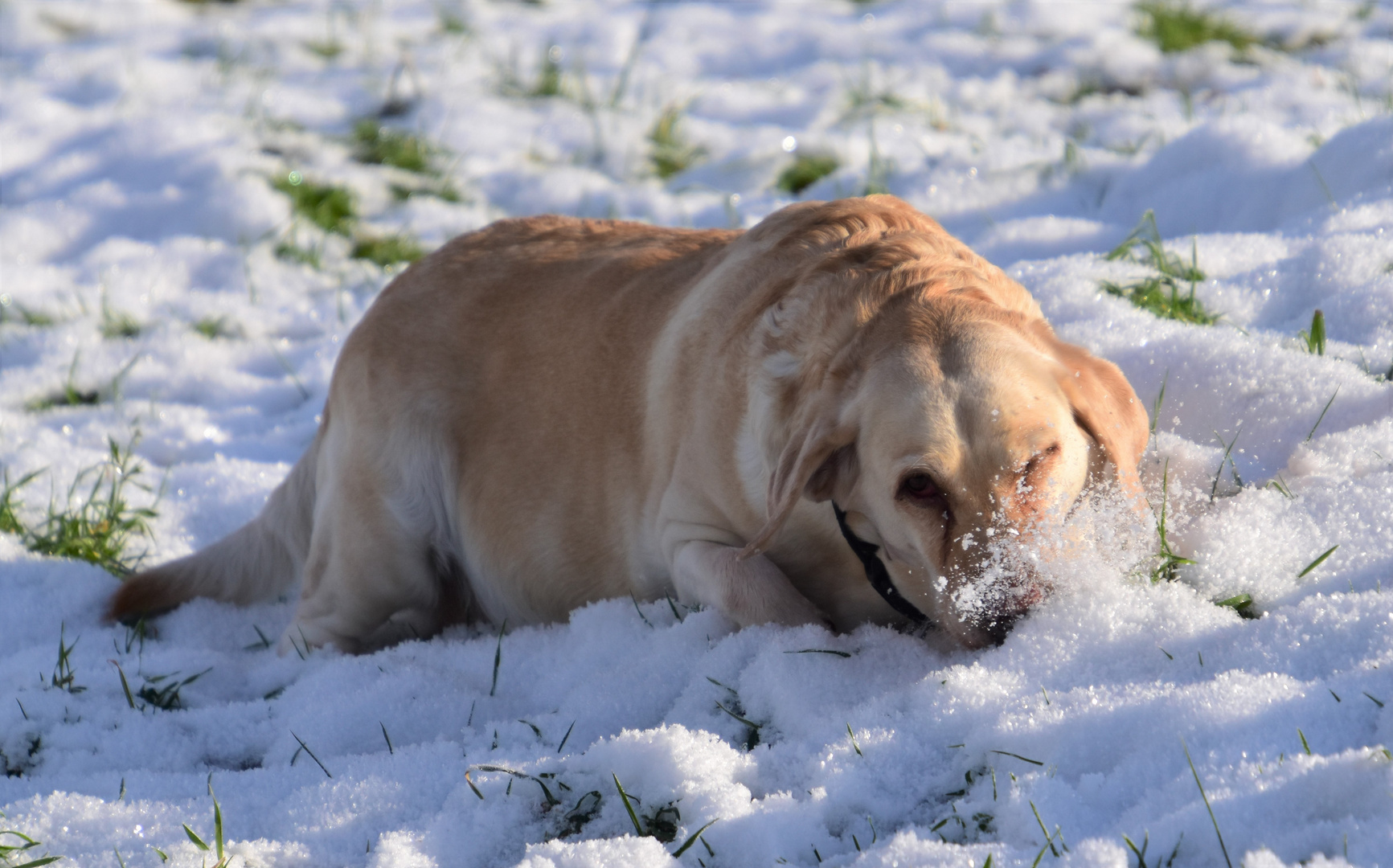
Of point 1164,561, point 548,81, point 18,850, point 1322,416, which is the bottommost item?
point 18,850

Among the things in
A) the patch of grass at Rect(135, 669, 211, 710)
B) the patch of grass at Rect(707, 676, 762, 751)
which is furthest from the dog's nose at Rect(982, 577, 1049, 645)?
the patch of grass at Rect(135, 669, 211, 710)

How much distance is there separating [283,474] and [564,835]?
114 inches

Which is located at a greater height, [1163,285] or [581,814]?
[1163,285]

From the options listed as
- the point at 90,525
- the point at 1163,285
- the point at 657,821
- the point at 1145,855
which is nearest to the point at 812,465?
the point at 657,821

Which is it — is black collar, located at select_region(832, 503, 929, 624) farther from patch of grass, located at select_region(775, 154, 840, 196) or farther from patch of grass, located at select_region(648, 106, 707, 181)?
patch of grass, located at select_region(648, 106, 707, 181)

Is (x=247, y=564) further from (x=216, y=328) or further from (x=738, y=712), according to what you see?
(x=738, y=712)

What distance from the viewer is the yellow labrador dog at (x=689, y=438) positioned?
2.49 metres

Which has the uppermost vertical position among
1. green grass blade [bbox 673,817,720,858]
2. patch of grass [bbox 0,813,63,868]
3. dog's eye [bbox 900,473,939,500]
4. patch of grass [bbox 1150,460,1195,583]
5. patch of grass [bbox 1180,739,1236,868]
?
dog's eye [bbox 900,473,939,500]

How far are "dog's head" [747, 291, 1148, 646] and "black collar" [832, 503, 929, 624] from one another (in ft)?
0.11

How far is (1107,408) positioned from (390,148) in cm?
521

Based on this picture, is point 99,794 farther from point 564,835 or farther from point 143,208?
point 143,208

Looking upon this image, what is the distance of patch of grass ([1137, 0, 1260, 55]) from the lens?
7270 millimetres

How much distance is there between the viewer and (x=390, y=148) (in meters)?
6.88

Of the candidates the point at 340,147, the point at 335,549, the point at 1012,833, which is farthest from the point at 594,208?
the point at 1012,833
